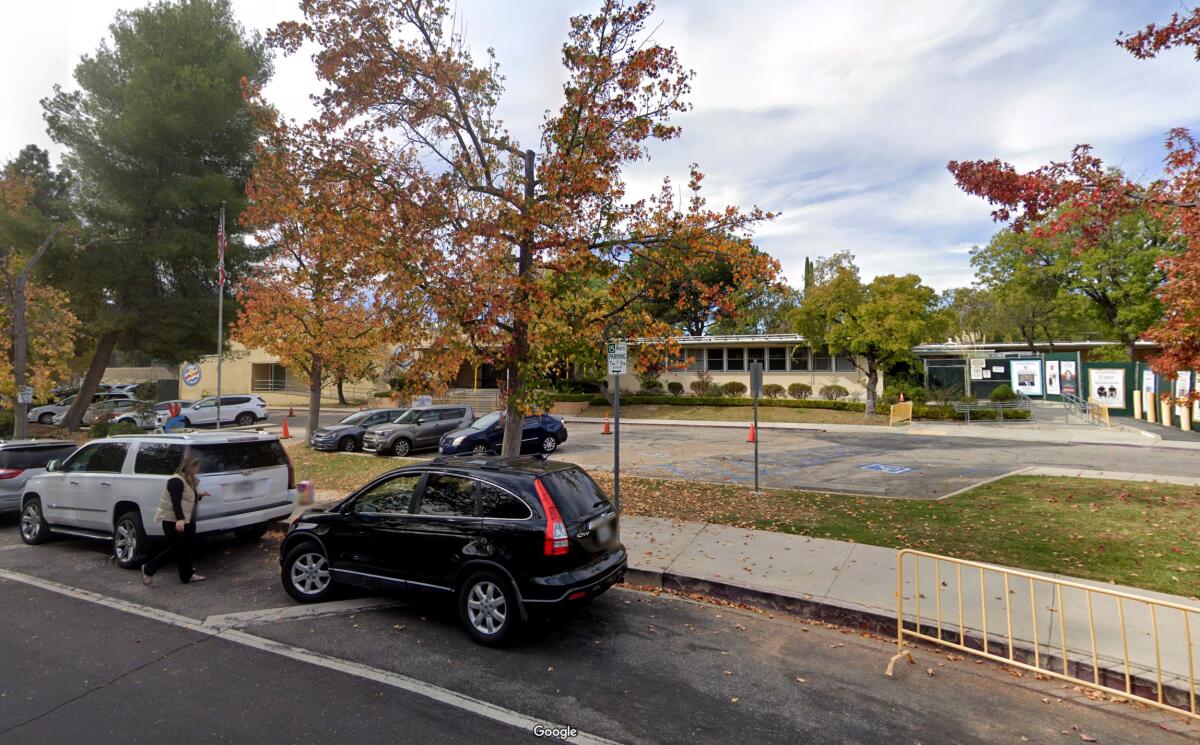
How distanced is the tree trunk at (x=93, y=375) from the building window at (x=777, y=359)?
3241 centimetres

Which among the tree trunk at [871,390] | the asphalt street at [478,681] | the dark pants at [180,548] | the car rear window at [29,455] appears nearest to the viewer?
the asphalt street at [478,681]

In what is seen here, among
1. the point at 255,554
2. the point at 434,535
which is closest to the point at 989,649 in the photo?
the point at 434,535

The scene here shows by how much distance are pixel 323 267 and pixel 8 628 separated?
1279 cm

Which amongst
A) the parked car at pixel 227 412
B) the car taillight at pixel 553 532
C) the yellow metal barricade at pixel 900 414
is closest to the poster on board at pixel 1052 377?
the yellow metal barricade at pixel 900 414

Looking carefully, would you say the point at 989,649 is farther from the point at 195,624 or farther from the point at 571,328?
the point at 195,624

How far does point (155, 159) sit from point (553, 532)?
22843 millimetres

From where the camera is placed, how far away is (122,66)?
66.2 feet

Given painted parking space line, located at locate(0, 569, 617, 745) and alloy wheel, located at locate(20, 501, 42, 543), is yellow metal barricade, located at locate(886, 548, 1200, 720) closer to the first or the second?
painted parking space line, located at locate(0, 569, 617, 745)

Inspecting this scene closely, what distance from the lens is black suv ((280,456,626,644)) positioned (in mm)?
4918

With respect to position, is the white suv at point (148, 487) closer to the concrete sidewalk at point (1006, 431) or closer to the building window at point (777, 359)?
the concrete sidewalk at point (1006, 431)

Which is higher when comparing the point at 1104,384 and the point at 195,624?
the point at 1104,384

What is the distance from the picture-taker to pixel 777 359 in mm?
36344

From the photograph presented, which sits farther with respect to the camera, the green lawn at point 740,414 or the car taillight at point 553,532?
the green lawn at point 740,414

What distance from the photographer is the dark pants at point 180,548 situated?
6539mm
